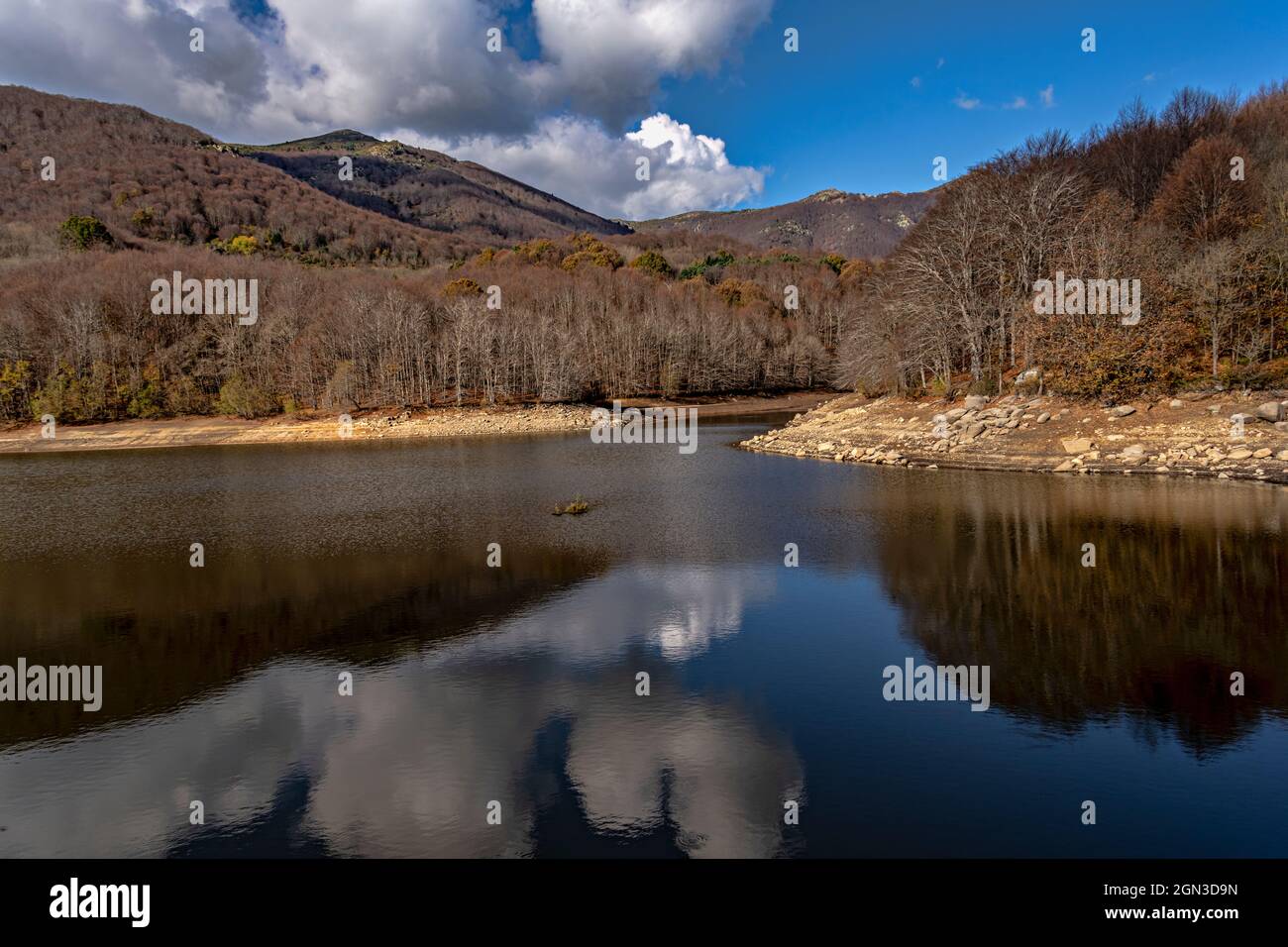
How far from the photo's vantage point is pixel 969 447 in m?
34.3

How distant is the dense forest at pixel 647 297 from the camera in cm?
3462

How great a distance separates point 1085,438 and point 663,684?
2799 centimetres

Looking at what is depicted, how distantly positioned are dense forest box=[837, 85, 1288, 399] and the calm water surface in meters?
11.5

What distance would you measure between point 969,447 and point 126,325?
268ft

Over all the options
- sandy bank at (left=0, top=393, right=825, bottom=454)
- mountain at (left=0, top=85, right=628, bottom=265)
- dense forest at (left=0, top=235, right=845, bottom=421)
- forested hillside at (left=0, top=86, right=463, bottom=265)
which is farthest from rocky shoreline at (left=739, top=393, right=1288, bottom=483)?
forested hillside at (left=0, top=86, right=463, bottom=265)

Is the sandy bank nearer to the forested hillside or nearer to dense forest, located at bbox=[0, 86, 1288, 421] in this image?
dense forest, located at bbox=[0, 86, 1288, 421]

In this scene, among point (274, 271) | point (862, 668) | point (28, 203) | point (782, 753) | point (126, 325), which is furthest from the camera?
point (28, 203)

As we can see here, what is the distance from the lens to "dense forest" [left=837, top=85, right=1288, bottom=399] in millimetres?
32344

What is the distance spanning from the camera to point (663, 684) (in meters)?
11.4

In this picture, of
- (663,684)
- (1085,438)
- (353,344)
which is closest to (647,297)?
(353,344)

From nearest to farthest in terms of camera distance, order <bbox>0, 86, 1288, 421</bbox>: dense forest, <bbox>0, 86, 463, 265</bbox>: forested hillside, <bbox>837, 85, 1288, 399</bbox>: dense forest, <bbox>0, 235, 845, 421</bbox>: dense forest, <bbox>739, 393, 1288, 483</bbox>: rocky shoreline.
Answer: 1. <bbox>739, 393, 1288, 483</bbox>: rocky shoreline
2. <bbox>837, 85, 1288, 399</bbox>: dense forest
3. <bbox>0, 86, 1288, 421</bbox>: dense forest
4. <bbox>0, 235, 845, 421</bbox>: dense forest
5. <bbox>0, 86, 463, 265</bbox>: forested hillside
